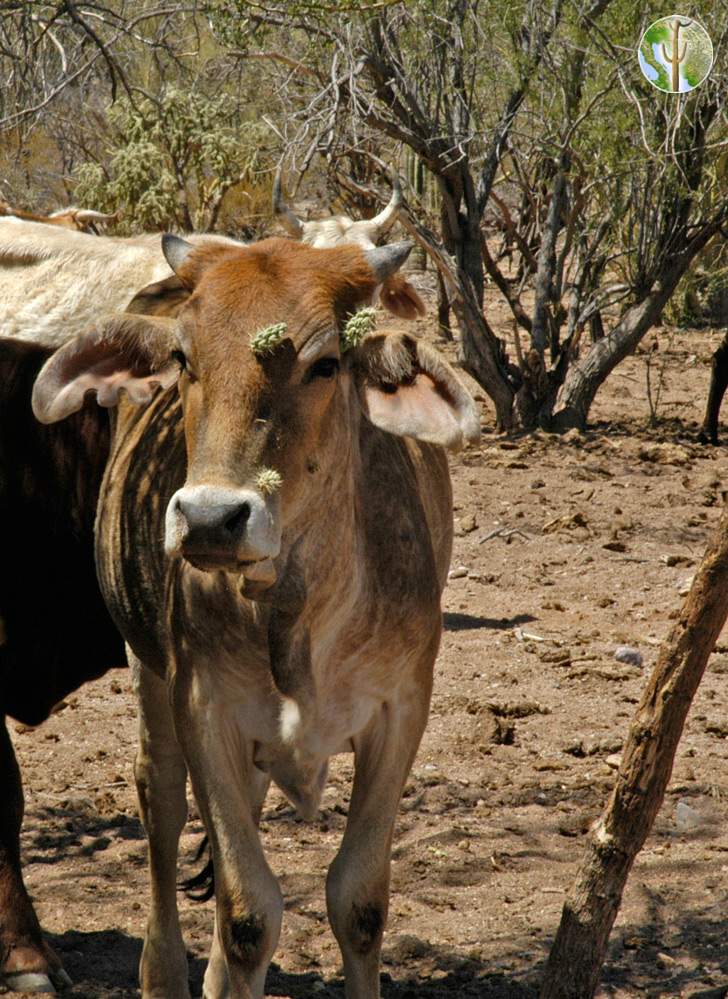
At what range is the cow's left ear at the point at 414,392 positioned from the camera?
334cm

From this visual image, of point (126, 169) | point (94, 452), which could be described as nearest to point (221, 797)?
point (94, 452)

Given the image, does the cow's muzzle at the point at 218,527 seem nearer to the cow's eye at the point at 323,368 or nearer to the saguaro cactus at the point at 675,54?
the cow's eye at the point at 323,368

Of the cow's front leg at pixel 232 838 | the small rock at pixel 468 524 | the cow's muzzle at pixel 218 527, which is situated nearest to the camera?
the cow's muzzle at pixel 218 527

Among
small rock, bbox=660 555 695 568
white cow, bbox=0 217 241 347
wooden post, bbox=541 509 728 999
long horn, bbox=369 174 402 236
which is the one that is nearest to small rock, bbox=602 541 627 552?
small rock, bbox=660 555 695 568

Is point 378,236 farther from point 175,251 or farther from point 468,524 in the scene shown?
point 468,524

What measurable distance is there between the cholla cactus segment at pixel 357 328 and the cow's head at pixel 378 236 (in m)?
0.17

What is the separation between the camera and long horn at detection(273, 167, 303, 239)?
523cm

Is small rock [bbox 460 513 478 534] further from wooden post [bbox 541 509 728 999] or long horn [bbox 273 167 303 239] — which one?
Result: wooden post [bbox 541 509 728 999]

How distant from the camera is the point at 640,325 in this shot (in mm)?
11523

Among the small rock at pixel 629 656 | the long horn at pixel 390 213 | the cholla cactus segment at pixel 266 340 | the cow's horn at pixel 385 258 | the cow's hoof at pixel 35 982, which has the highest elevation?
the long horn at pixel 390 213

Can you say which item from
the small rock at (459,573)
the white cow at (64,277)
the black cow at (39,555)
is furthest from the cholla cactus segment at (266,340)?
the small rock at (459,573)

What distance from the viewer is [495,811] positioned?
529 cm

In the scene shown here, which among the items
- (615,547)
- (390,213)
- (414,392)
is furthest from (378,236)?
(615,547)
